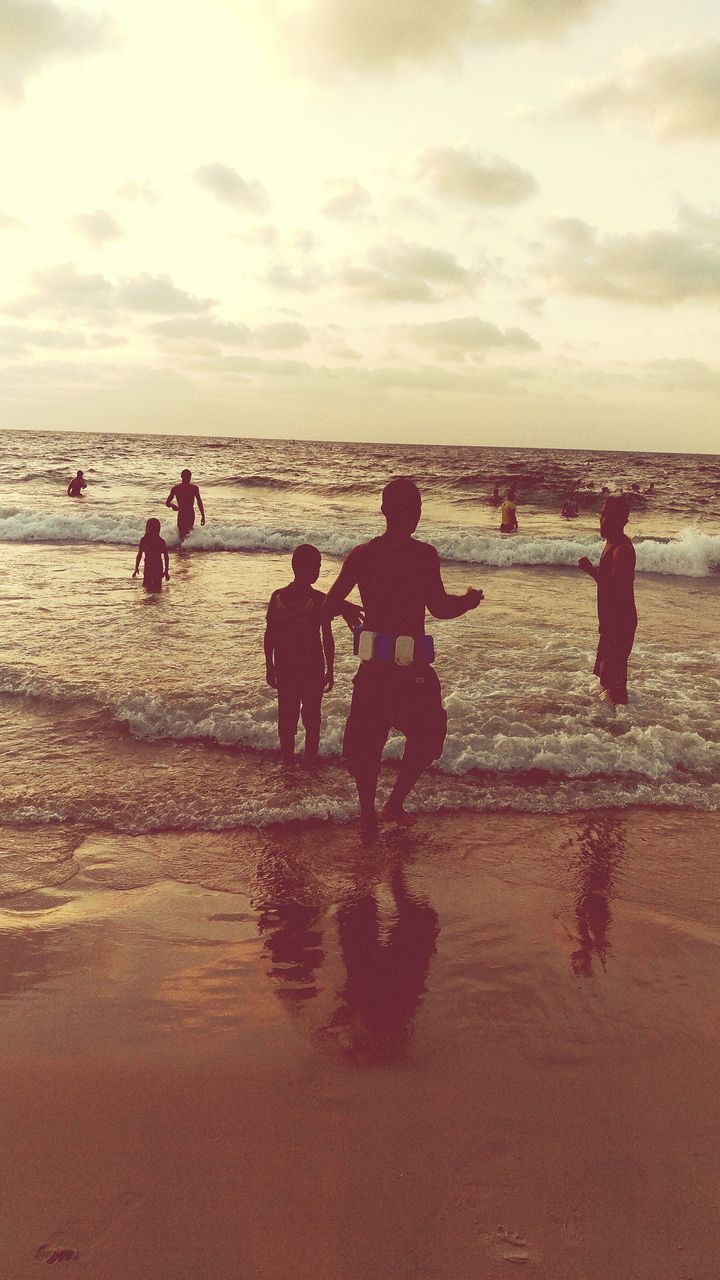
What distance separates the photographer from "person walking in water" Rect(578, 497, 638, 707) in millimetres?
7289

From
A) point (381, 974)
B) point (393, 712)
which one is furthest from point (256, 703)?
point (381, 974)

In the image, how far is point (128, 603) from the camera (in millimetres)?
11922

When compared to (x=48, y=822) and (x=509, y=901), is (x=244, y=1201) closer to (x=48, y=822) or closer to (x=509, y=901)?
(x=509, y=901)

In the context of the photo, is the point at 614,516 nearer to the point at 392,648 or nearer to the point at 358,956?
the point at 392,648

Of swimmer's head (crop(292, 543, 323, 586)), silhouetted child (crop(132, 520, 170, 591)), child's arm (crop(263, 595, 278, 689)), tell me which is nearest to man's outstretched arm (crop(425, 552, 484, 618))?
swimmer's head (crop(292, 543, 323, 586))

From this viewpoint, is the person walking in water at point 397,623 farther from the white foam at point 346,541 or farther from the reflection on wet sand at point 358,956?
the white foam at point 346,541

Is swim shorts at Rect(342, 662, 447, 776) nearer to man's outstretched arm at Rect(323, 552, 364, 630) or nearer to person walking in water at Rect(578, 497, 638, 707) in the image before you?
man's outstretched arm at Rect(323, 552, 364, 630)

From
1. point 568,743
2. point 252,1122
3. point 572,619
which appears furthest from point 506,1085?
point 572,619

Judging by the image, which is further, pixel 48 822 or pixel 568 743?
pixel 568 743

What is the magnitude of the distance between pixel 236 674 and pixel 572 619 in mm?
6016

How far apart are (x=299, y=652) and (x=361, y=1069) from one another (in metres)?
3.40

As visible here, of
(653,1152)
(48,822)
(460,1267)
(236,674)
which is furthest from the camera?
(236,674)

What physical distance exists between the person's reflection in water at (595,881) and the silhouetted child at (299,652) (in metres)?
2.10

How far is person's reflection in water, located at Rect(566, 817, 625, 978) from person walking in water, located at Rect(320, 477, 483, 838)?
3.47ft
